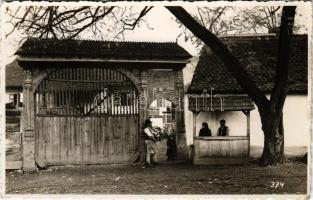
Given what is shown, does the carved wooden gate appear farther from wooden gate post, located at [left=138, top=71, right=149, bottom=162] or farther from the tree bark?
the tree bark

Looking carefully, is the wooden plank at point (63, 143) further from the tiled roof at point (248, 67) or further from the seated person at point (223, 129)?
the seated person at point (223, 129)

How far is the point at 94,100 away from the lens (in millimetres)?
15742

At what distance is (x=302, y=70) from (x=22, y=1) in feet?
20.5

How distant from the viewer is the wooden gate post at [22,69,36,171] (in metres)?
15.6

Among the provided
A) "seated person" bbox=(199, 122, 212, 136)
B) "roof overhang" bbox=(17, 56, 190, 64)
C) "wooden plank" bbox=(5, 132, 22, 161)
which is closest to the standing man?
"seated person" bbox=(199, 122, 212, 136)

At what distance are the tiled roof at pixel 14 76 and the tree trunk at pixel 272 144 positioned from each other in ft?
19.9

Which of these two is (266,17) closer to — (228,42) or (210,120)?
(228,42)

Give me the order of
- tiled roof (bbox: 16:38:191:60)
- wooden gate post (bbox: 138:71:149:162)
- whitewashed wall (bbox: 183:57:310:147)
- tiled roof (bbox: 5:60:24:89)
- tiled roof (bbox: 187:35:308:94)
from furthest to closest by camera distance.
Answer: wooden gate post (bbox: 138:71:149:162)
tiled roof (bbox: 16:38:191:60)
tiled roof (bbox: 187:35:308:94)
tiled roof (bbox: 5:60:24:89)
whitewashed wall (bbox: 183:57:310:147)

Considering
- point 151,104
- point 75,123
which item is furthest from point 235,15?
point 75,123

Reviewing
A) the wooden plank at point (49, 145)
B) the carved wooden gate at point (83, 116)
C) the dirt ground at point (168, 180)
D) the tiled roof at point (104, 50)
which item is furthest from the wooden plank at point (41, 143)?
the tiled roof at point (104, 50)

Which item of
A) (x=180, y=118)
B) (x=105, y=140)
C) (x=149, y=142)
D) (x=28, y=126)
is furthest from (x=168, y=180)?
(x=28, y=126)

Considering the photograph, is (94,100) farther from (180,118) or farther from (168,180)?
(168,180)

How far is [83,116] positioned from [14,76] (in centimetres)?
252

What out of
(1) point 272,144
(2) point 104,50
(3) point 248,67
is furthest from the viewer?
(3) point 248,67
